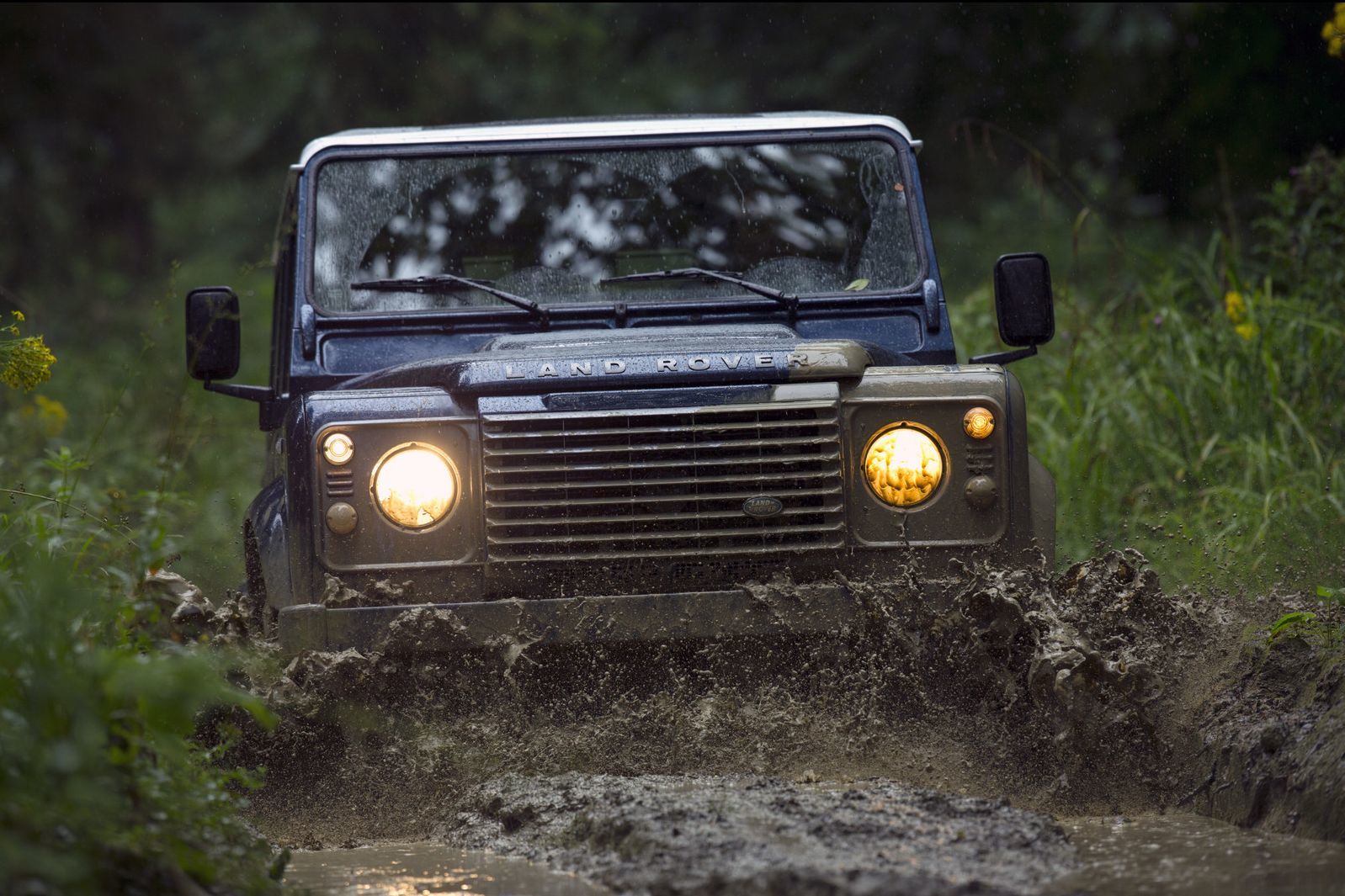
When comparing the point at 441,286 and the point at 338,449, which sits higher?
the point at 441,286

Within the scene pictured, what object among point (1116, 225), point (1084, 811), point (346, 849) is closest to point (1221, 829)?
point (1084, 811)

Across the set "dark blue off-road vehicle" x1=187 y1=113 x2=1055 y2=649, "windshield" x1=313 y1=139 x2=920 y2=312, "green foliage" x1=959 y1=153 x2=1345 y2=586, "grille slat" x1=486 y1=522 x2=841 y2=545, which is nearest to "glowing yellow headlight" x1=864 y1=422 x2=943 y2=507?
"dark blue off-road vehicle" x1=187 y1=113 x2=1055 y2=649

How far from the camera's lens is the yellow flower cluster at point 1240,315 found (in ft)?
24.0

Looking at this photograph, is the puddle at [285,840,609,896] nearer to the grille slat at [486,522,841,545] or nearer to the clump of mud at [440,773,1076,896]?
the clump of mud at [440,773,1076,896]

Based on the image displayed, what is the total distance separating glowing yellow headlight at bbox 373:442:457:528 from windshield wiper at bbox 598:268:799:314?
3.94ft

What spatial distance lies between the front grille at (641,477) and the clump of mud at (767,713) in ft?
0.73

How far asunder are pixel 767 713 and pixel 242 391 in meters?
2.13

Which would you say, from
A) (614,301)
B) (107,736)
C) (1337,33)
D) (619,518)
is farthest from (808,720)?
(1337,33)

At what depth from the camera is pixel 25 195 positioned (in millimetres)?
17375

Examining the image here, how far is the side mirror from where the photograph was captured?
15.9 ft

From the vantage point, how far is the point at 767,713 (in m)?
3.93

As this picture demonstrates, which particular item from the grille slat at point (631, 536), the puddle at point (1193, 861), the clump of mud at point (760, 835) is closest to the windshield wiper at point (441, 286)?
the grille slat at point (631, 536)

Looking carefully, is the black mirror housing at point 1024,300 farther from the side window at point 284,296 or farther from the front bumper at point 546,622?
the side window at point 284,296

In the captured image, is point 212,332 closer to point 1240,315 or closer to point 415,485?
point 415,485
